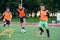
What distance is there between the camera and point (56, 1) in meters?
Answer: 41.3

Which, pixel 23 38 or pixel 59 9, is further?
pixel 59 9

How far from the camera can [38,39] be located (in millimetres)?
14664

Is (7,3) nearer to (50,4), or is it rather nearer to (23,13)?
(50,4)

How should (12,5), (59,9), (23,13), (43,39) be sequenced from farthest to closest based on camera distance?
1. (12,5)
2. (59,9)
3. (23,13)
4. (43,39)

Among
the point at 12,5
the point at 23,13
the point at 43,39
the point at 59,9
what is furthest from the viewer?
the point at 12,5

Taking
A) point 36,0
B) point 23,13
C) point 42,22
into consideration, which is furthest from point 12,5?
point 42,22

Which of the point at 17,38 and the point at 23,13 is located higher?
the point at 23,13

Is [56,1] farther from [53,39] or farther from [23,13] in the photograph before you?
[53,39]

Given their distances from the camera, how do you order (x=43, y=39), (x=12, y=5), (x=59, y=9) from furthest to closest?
(x=12, y=5)
(x=59, y=9)
(x=43, y=39)

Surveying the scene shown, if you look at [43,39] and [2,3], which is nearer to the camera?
[43,39]

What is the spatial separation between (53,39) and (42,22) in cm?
127

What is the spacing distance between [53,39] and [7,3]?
28.8 meters

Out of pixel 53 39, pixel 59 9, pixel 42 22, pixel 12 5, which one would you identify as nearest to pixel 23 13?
pixel 42 22

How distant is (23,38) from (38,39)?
926mm
